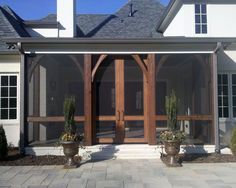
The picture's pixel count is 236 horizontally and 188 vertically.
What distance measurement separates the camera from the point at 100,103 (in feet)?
34.3

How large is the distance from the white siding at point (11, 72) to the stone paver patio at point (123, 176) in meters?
2.92

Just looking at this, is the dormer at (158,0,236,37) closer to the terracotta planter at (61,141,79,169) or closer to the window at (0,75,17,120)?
the window at (0,75,17,120)

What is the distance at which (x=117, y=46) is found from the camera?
394 inches

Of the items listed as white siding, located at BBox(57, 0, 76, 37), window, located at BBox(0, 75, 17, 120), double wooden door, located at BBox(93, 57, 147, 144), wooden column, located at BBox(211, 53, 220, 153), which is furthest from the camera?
white siding, located at BBox(57, 0, 76, 37)

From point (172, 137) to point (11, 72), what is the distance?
20.5 ft

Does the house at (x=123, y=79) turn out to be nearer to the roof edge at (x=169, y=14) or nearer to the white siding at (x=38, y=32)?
the roof edge at (x=169, y=14)

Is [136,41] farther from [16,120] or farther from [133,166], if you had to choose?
[16,120]

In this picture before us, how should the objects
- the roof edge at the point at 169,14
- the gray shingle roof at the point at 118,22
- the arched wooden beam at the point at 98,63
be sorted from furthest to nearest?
1. the gray shingle roof at the point at 118,22
2. the roof edge at the point at 169,14
3. the arched wooden beam at the point at 98,63

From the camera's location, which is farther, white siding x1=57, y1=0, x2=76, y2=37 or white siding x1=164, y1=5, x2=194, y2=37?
white siding x1=57, y1=0, x2=76, y2=37

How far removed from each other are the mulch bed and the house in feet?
1.44

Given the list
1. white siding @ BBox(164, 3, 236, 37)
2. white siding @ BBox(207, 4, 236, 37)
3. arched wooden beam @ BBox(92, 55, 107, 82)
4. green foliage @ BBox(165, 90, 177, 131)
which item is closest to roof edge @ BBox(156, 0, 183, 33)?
white siding @ BBox(164, 3, 236, 37)

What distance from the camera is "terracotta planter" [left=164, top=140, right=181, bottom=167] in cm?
840

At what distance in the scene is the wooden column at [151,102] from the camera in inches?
390

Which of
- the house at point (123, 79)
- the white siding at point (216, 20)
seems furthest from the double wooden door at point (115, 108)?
the white siding at point (216, 20)
